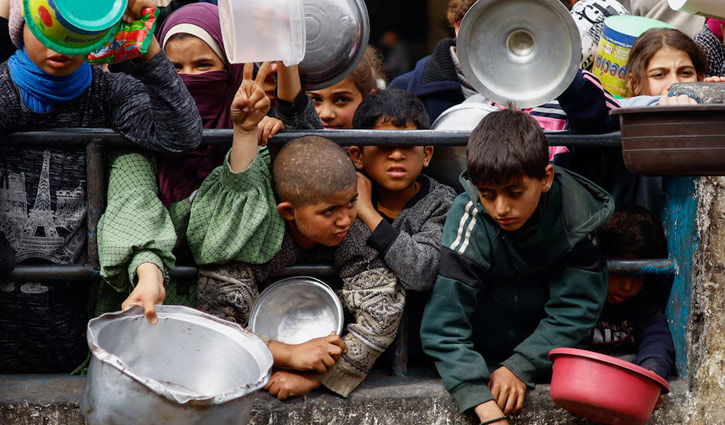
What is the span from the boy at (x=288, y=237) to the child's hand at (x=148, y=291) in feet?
0.79

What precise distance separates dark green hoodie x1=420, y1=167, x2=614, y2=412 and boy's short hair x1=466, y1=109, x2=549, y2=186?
6.5 inches

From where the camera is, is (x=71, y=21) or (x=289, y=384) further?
(x=289, y=384)

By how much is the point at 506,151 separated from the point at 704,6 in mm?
1024

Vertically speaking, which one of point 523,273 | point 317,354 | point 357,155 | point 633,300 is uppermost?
point 357,155

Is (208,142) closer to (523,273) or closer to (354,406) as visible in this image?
(354,406)

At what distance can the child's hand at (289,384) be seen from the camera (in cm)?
301

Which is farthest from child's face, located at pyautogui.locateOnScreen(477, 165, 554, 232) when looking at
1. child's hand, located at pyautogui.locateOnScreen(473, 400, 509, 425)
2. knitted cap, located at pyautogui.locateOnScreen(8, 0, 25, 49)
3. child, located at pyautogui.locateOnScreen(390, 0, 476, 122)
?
knitted cap, located at pyautogui.locateOnScreen(8, 0, 25, 49)

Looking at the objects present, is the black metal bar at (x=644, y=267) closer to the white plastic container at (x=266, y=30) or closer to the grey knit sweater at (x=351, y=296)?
the grey knit sweater at (x=351, y=296)

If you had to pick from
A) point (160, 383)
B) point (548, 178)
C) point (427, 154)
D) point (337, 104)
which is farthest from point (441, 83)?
point (160, 383)

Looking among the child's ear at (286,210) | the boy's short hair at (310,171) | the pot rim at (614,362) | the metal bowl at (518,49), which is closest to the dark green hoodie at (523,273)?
the pot rim at (614,362)

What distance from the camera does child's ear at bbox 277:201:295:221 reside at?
3080 mm

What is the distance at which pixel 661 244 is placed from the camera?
3361mm

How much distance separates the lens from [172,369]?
8.96 feet

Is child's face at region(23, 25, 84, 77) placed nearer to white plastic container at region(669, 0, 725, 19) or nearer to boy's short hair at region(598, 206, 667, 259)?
boy's short hair at region(598, 206, 667, 259)
